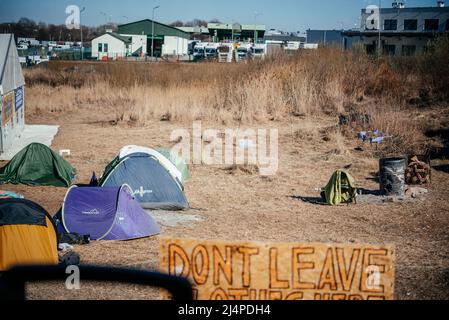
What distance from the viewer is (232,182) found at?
507 inches

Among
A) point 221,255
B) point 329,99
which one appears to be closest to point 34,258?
point 221,255

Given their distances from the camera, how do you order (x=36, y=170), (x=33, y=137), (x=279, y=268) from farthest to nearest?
(x=33, y=137) → (x=36, y=170) → (x=279, y=268)

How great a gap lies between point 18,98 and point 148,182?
9.92 m

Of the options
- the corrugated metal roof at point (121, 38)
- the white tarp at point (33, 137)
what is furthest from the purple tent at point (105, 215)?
the corrugated metal roof at point (121, 38)

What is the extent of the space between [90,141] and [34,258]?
10.7m

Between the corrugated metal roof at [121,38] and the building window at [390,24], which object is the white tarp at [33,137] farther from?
the building window at [390,24]

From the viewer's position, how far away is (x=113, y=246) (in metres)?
8.35

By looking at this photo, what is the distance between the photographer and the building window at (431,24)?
5309 centimetres

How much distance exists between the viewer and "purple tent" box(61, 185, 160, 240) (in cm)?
867

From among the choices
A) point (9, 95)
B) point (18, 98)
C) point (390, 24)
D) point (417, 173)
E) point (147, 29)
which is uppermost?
point (147, 29)

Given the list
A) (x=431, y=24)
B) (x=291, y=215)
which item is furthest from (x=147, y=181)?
(x=431, y=24)

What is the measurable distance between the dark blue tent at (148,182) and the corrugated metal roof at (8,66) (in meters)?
6.17

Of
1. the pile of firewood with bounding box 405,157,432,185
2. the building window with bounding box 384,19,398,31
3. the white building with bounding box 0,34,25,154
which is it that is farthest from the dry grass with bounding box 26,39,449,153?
the building window with bounding box 384,19,398,31

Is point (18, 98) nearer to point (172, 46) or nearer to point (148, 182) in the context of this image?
point (148, 182)
